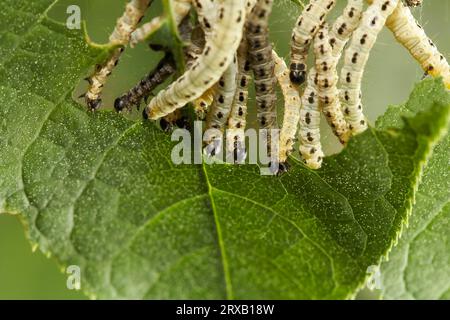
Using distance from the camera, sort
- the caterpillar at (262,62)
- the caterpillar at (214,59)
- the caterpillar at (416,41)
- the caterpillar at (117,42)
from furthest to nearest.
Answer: the caterpillar at (416,41), the caterpillar at (117,42), the caterpillar at (262,62), the caterpillar at (214,59)

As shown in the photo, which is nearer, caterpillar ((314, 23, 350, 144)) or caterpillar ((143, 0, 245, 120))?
caterpillar ((143, 0, 245, 120))

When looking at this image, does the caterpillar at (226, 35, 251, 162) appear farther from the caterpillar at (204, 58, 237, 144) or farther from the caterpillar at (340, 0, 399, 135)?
the caterpillar at (340, 0, 399, 135)

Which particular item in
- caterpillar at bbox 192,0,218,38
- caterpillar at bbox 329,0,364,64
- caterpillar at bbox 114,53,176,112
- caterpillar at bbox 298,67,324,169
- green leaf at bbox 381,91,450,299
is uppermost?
caterpillar at bbox 329,0,364,64

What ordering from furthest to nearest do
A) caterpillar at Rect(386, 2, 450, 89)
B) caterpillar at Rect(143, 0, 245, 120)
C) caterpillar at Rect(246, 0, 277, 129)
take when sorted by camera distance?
caterpillar at Rect(386, 2, 450, 89) < caterpillar at Rect(246, 0, 277, 129) < caterpillar at Rect(143, 0, 245, 120)

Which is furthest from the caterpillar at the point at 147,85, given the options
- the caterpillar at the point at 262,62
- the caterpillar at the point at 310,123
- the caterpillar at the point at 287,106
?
the caterpillar at the point at 310,123

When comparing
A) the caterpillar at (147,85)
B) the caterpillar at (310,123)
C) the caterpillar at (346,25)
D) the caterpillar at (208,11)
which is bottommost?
the caterpillar at (310,123)

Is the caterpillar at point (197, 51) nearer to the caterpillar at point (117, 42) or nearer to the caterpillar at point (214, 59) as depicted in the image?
the caterpillar at point (214, 59)

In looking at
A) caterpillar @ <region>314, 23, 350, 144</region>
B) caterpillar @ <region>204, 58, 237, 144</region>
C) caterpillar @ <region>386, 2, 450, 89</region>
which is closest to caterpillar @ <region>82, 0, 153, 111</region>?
caterpillar @ <region>204, 58, 237, 144</region>

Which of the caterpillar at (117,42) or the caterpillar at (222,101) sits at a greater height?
the caterpillar at (117,42)

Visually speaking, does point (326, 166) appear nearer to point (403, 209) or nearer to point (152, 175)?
point (403, 209)
